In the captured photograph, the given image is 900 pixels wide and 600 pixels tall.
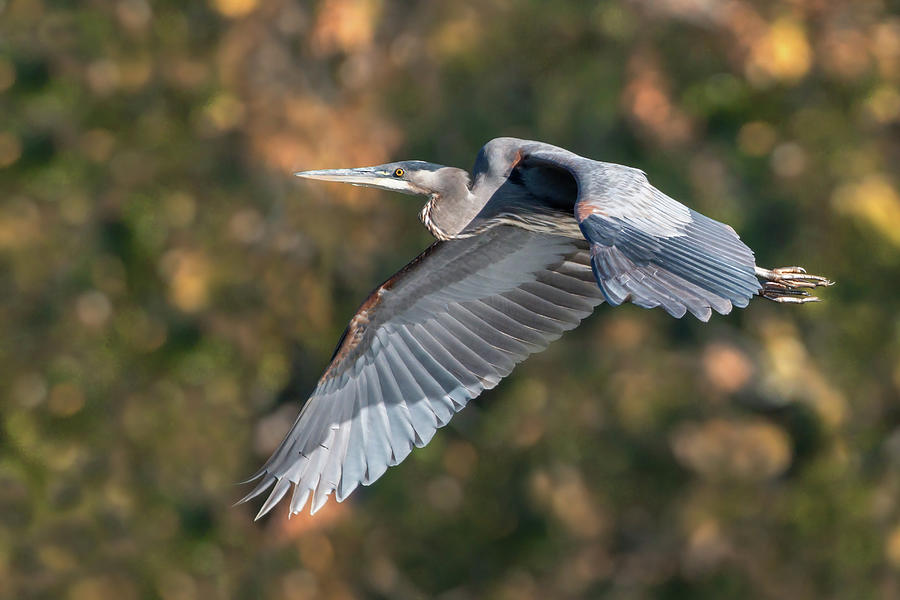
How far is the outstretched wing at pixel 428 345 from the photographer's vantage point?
5.98 meters

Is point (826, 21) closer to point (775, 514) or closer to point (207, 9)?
point (775, 514)

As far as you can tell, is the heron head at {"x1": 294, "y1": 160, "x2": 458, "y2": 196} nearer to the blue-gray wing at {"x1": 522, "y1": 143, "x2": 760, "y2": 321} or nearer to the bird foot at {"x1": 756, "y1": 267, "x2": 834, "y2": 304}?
the blue-gray wing at {"x1": 522, "y1": 143, "x2": 760, "y2": 321}

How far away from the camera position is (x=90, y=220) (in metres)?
11.7

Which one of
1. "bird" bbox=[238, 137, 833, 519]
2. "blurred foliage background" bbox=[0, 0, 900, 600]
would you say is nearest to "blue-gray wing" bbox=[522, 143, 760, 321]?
"bird" bbox=[238, 137, 833, 519]

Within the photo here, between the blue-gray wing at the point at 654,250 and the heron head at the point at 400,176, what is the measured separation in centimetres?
82

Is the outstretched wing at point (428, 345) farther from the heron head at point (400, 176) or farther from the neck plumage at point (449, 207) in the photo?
the heron head at point (400, 176)

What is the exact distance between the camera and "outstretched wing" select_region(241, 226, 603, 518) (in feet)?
19.6

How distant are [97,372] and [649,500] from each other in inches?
160

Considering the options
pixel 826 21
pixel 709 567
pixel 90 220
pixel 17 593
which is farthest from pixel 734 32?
pixel 17 593

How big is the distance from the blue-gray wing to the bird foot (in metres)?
0.71

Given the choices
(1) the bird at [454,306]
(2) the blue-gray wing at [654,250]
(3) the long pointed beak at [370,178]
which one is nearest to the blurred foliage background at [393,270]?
(3) the long pointed beak at [370,178]

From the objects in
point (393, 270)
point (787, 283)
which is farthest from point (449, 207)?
point (393, 270)

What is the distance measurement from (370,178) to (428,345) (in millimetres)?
765

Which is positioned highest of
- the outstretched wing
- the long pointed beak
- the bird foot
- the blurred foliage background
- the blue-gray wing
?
the blue-gray wing
